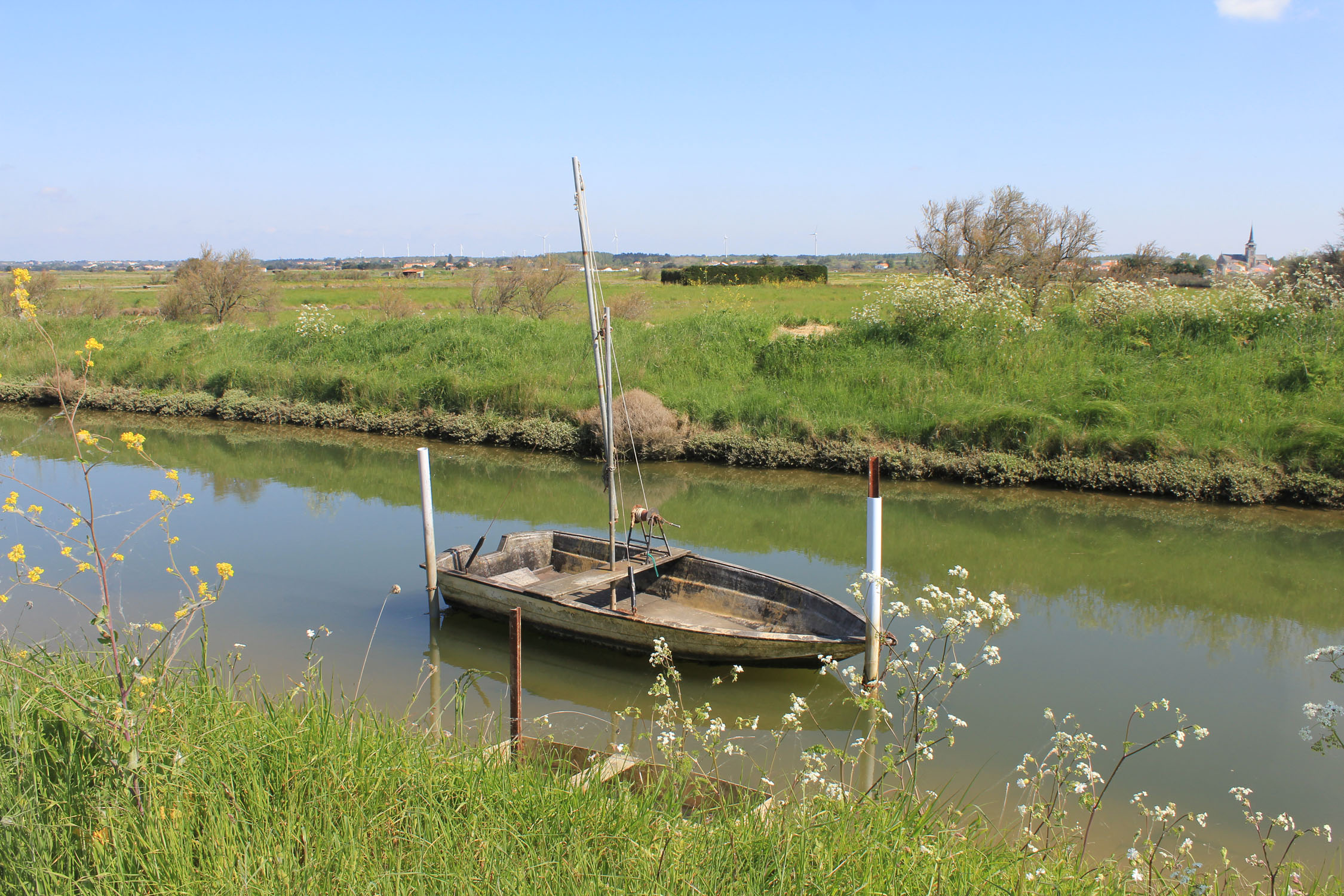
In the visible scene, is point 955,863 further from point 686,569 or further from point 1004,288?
point 1004,288

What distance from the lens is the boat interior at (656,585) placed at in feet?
31.1

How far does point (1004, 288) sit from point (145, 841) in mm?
23604

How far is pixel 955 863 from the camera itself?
3887mm

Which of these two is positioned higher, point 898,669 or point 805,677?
point 898,669

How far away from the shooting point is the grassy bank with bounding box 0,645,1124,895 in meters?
3.60

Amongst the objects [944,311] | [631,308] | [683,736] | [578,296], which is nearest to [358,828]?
[683,736]

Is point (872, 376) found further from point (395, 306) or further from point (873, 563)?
point (395, 306)

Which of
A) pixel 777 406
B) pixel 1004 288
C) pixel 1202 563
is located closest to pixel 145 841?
pixel 1202 563

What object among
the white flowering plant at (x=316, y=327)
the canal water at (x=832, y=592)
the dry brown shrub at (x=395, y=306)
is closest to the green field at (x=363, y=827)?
the canal water at (x=832, y=592)

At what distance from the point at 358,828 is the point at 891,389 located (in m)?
18.5

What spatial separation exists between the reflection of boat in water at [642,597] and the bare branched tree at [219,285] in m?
34.3

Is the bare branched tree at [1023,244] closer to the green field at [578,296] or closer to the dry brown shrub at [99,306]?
the green field at [578,296]

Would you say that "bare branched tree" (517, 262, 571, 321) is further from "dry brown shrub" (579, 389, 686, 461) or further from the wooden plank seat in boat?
the wooden plank seat in boat

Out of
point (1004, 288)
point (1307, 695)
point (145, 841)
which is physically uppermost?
point (1004, 288)
